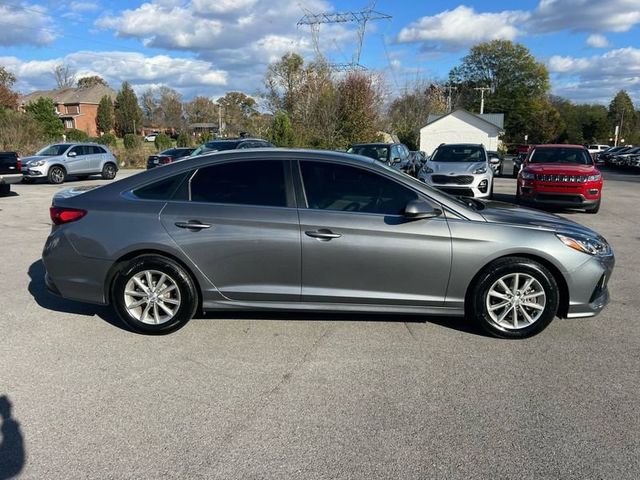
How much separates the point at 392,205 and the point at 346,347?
1.30m

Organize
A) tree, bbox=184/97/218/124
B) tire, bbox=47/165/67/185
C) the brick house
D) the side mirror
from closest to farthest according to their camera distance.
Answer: the side mirror
tire, bbox=47/165/67/185
the brick house
tree, bbox=184/97/218/124

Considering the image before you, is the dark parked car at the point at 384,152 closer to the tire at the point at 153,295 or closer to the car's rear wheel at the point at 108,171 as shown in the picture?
the car's rear wheel at the point at 108,171

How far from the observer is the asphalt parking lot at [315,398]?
112 inches

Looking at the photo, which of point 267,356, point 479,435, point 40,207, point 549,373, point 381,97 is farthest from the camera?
point 381,97

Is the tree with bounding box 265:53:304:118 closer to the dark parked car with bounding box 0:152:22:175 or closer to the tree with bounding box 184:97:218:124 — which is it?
the dark parked car with bounding box 0:152:22:175

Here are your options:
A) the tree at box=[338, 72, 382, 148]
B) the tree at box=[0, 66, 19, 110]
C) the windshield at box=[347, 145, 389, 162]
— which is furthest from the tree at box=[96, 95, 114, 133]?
the windshield at box=[347, 145, 389, 162]

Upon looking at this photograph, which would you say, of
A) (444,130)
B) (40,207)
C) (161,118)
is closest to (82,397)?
(40,207)

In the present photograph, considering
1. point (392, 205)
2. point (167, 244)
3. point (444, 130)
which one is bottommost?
point (167, 244)

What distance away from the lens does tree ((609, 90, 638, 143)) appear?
8450cm

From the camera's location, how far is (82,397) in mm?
3518

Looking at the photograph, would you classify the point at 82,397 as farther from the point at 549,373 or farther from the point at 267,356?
the point at 549,373

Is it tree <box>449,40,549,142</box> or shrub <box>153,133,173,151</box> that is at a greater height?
tree <box>449,40,549,142</box>

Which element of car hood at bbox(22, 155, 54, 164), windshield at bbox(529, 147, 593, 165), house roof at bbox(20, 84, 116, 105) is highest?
house roof at bbox(20, 84, 116, 105)

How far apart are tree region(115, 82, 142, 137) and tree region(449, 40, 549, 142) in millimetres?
58908
